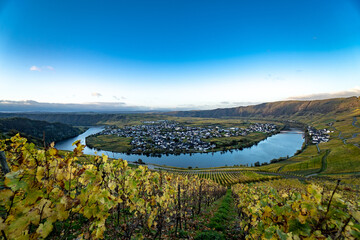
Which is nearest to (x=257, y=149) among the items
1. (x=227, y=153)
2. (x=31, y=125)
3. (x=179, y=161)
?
(x=227, y=153)

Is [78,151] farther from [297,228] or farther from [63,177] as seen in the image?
[297,228]

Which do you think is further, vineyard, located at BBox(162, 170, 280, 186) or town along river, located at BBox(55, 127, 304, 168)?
town along river, located at BBox(55, 127, 304, 168)

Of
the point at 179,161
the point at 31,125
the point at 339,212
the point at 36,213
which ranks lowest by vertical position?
the point at 179,161

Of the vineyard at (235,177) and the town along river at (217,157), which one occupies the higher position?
the vineyard at (235,177)

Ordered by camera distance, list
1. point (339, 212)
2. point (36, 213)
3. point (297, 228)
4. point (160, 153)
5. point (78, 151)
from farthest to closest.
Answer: point (160, 153) < point (78, 151) < point (297, 228) < point (339, 212) < point (36, 213)

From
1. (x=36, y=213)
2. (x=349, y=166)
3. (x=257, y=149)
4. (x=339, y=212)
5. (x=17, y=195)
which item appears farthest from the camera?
(x=257, y=149)

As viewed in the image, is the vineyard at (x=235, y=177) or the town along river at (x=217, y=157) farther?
the town along river at (x=217, y=157)

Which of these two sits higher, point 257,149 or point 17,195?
point 17,195

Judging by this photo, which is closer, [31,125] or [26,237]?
[26,237]

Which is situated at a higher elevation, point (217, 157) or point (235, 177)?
point (235, 177)

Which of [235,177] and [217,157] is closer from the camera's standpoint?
[235,177]

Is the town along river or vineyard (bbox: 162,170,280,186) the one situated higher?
vineyard (bbox: 162,170,280,186)
